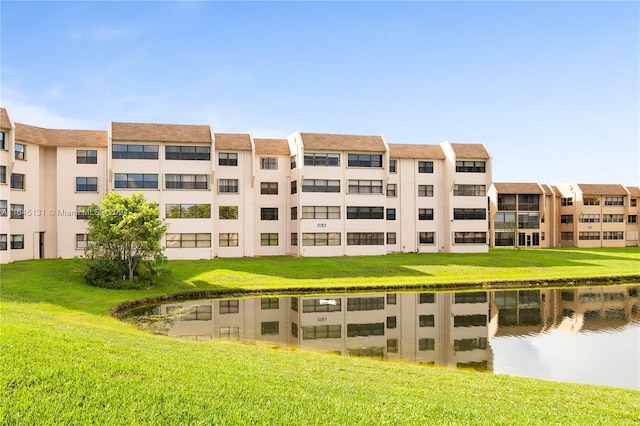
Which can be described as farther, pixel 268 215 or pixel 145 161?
pixel 268 215

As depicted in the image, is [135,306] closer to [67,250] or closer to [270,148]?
[67,250]

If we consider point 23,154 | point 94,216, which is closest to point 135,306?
point 94,216

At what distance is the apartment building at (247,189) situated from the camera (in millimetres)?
50500

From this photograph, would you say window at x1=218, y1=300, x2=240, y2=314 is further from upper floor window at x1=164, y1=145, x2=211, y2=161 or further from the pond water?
upper floor window at x1=164, y1=145, x2=211, y2=161

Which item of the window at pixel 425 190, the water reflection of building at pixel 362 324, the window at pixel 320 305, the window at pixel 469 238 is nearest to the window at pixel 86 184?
the water reflection of building at pixel 362 324

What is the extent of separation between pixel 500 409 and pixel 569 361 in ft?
36.8

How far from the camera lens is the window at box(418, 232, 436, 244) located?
6500 centimetres

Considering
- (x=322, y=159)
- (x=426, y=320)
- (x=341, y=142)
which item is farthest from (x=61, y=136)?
(x=426, y=320)

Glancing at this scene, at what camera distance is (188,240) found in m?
53.4

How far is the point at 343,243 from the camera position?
192 feet

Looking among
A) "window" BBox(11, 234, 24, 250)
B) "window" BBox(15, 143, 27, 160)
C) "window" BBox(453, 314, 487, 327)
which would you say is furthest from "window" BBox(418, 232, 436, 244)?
"window" BBox(15, 143, 27, 160)

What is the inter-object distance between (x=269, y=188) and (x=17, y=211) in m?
24.9

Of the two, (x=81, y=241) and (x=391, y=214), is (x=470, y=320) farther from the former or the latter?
(x=81, y=241)

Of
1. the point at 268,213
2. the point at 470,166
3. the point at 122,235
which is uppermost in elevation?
the point at 470,166
